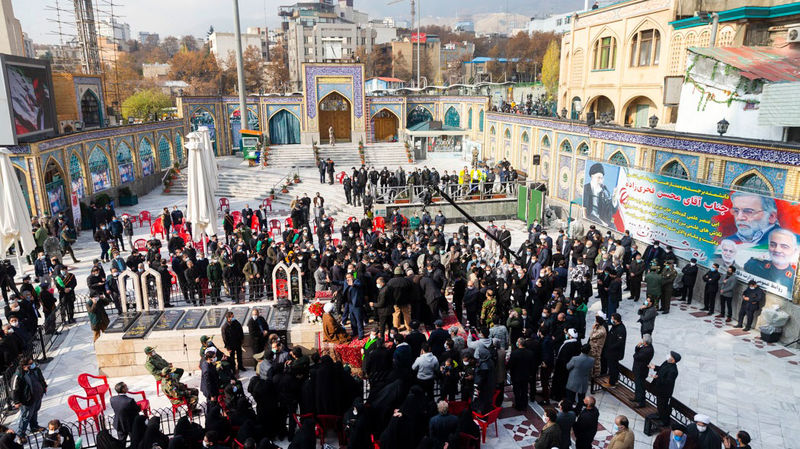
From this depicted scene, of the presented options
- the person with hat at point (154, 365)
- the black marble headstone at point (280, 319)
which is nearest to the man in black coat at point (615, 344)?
the black marble headstone at point (280, 319)

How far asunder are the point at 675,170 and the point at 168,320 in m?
13.6

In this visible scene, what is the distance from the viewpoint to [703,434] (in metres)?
5.82

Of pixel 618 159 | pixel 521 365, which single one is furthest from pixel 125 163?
pixel 521 365

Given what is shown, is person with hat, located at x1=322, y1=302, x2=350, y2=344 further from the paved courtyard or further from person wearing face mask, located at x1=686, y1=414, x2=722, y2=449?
person wearing face mask, located at x1=686, y1=414, x2=722, y2=449

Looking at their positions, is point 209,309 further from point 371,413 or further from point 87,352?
point 371,413

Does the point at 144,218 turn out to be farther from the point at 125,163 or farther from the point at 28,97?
the point at 125,163

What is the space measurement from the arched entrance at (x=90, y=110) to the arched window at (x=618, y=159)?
2305cm

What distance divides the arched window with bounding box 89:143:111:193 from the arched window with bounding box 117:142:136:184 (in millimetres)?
917

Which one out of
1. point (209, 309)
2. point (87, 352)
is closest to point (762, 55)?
point (209, 309)

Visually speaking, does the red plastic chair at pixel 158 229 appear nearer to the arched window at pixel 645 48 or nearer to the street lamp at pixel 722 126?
the street lamp at pixel 722 126

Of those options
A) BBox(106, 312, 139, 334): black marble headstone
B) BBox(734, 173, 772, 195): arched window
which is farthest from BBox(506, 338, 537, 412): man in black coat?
BBox(734, 173, 772, 195): arched window

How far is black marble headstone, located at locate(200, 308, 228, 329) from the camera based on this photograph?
954 cm

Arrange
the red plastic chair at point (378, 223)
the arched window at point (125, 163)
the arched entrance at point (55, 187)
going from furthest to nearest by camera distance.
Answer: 1. the arched window at point (125, 163)
2. the arched entrance at point (55, 187)
3. the red plastic chair at point (378, 223)

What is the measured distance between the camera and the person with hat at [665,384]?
711 cm
